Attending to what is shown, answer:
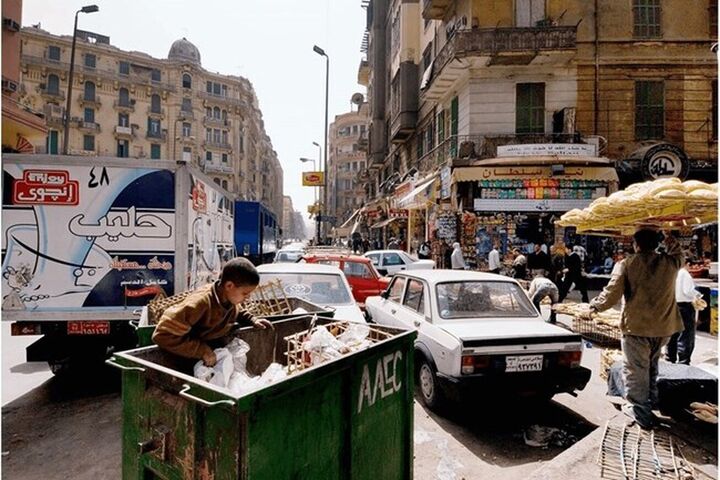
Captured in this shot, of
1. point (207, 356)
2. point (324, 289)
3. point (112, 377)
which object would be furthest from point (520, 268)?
point (207, 356)

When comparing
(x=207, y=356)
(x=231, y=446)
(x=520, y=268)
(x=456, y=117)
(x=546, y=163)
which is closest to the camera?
(x=231, y=446)

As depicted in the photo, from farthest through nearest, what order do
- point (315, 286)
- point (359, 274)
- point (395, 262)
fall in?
1. point (395, 262)
2. point (359, 274)
3. point (315, 286)

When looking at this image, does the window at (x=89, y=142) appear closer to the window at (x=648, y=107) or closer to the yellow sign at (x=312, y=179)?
the yellow sign at (x=312, y=179)

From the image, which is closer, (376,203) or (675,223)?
(675,223)

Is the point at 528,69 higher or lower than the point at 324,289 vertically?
higher

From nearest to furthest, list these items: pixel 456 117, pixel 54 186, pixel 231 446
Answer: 1. pixel 231 446
2. pixel 54 186
3. pixel 456 117

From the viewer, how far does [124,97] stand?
5388 centimetres

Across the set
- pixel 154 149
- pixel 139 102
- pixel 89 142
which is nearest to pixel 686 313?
pixel 89 142

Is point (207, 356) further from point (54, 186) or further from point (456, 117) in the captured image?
point (456, 117)

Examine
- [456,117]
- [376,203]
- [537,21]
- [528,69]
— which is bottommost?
[376,203]

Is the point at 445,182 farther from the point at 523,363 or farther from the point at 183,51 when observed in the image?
the point at 183,51

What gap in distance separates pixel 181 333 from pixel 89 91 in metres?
60.2

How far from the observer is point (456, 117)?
69.0 ft

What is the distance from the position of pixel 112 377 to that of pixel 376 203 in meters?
29.9
